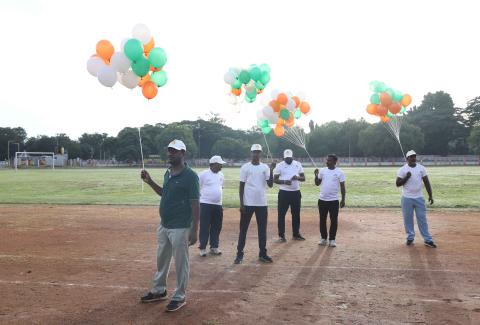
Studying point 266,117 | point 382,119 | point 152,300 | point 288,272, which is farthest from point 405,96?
point 152,300

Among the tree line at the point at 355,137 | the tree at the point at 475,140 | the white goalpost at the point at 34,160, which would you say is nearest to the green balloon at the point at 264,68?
the tree line at the point at 355,137

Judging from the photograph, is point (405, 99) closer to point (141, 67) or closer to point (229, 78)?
point (229, 78)

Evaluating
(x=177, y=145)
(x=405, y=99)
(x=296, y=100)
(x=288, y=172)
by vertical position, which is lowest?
(x=288, y=172)

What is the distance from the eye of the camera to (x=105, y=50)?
9.96 meters

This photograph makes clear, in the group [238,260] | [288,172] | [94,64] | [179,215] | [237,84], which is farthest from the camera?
[237,84]

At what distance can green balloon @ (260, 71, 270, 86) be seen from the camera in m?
13.3

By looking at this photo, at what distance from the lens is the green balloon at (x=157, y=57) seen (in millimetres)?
9938

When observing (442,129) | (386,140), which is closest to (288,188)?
(386,140)

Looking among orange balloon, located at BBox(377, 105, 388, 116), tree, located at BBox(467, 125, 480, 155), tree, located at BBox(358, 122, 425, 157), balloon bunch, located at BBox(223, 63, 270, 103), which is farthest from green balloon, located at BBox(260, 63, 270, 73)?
tree, located at BBox(467, 125, 480, 155)

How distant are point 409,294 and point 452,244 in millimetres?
4222

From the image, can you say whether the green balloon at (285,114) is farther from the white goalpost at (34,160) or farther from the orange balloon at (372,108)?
the white goalpost at (34,160)

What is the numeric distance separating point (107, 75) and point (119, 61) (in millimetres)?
437

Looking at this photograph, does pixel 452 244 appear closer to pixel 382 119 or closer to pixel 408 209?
pixel 408 209

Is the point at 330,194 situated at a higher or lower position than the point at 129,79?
lower
